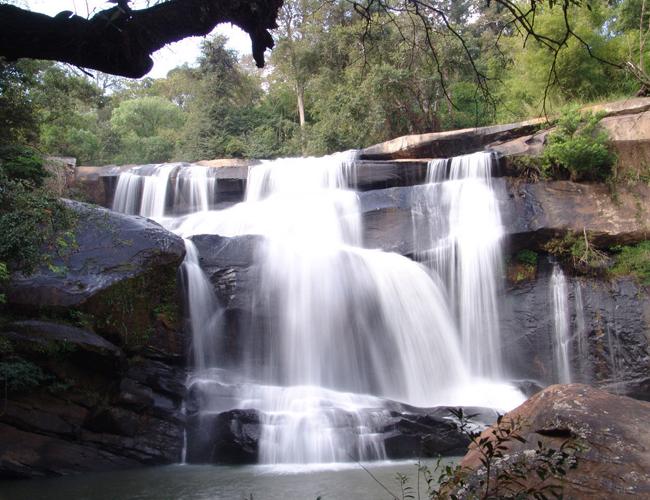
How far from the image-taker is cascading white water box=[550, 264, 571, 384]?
1288cm

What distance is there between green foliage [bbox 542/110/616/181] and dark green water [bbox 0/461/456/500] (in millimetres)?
8874

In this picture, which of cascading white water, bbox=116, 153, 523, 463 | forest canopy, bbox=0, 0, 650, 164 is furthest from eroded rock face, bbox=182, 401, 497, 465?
forest canopy, bbox=0, 0, 650, 164

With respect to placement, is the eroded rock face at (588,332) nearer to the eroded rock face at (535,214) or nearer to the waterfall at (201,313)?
the eroded rock face at (535,214)

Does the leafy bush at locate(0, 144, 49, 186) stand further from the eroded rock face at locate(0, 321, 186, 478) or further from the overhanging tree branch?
the overhanging tree branch

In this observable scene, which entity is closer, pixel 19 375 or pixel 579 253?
pixel 19 375

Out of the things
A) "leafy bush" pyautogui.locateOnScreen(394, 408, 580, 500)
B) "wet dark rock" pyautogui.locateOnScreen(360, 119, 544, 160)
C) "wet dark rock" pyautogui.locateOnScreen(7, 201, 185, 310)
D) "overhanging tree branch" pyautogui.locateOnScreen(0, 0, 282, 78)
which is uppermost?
"wet dark rock" pyautogui.locateOnScreen(360, 119, 544, 160)

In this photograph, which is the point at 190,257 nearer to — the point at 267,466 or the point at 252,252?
the point at 252,252

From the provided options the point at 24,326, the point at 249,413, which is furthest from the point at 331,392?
the point at 24,326

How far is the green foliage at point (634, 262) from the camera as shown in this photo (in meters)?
12.9

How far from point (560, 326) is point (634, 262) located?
2.07 m

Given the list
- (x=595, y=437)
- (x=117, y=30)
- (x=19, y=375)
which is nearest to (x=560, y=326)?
(x=595, y=437)

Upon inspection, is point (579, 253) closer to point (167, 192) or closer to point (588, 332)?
point (588, 332)

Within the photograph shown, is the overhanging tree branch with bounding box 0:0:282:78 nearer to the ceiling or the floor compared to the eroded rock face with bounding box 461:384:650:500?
nearer to the ceiling

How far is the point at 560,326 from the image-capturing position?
43.3 ft
